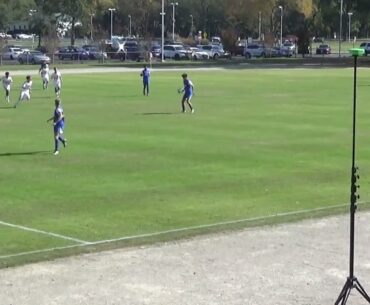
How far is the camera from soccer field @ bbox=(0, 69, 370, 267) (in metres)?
15.5

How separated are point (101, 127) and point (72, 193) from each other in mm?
13009

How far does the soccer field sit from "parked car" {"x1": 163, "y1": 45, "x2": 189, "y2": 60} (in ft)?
185

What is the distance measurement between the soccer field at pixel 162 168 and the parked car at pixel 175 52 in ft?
185

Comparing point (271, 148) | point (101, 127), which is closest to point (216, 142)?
point (271, 148)

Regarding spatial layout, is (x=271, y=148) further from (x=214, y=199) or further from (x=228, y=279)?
(x=228, y=279)

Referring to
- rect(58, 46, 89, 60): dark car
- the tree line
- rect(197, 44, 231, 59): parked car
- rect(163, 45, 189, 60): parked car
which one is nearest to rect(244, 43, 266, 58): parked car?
rect(197, 44, 231, 59): parked car

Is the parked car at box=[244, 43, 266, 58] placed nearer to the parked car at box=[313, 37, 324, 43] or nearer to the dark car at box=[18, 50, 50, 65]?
the dark car at box=[18, 50, 50, 65]

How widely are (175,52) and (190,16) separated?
50.1 metres

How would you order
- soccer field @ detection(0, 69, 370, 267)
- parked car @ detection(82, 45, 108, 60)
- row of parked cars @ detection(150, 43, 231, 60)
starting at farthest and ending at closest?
1. row of parked cars @ detection(150, 43, 231, 60)
2. parked car @ detection(82, 45, 108, 60)
3. soccer field @ detection(0, 69, 370, 267)

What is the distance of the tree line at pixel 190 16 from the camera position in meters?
120

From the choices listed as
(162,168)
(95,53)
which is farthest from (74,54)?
(162,168)

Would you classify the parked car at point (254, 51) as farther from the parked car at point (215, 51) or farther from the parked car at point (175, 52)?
the parked car at point (175, 52)

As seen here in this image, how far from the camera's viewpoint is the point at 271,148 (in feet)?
84.7

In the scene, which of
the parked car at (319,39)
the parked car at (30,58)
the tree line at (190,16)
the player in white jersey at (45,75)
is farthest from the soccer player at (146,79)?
the parked car at (319,39)
